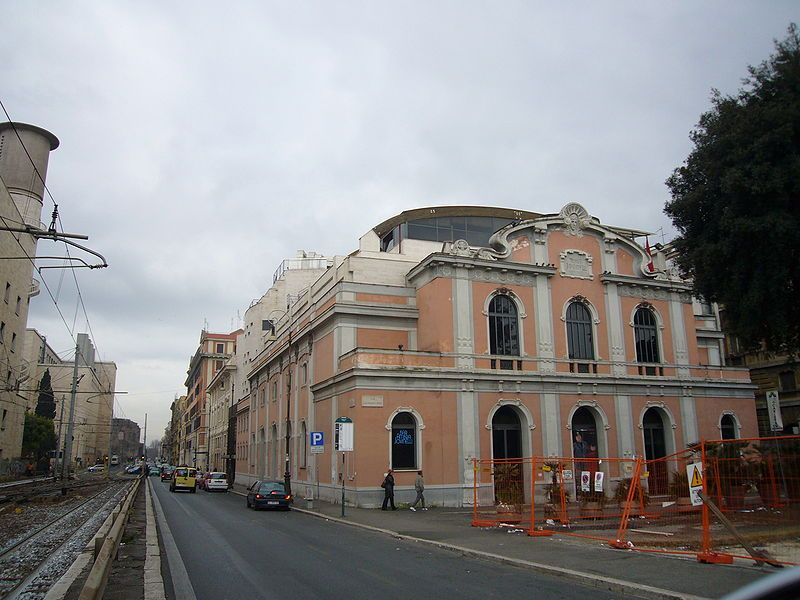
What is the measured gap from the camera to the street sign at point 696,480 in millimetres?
12133

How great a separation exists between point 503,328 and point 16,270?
36.1m

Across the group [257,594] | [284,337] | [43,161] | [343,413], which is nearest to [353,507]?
[343,413]

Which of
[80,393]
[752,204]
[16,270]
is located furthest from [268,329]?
[752,204]

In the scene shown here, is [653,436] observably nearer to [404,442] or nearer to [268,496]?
[404,442]

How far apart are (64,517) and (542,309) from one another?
23.6m

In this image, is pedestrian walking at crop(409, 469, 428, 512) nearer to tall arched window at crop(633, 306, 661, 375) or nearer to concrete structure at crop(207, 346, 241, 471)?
tall arched window at crop(633, 306, 661, 375)

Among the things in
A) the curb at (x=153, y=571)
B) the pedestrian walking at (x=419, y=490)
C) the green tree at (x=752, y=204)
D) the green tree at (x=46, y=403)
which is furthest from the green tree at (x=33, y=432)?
the green tree at (x=752, y=204)

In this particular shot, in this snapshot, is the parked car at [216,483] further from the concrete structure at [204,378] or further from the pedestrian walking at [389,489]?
the concrete structure at [204,378]

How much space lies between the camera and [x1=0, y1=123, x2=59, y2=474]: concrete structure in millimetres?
44375

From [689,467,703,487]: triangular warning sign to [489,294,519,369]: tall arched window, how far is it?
63.7 feet

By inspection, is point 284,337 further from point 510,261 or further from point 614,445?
point 614,445

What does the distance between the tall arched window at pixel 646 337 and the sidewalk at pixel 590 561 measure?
19187mm

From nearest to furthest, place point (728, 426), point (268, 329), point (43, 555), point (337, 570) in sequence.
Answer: point (337, 570) < point (43, 555) < point (728, 426) < point (268, 329)

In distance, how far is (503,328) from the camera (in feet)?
107
